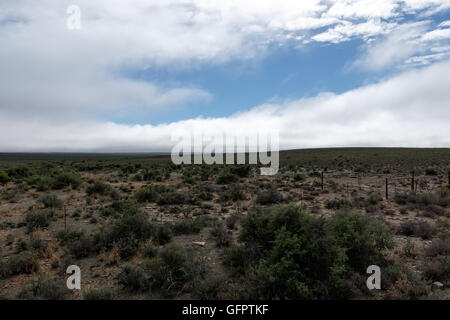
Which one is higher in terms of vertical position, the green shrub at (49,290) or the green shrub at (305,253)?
the green shrub at (305,253)

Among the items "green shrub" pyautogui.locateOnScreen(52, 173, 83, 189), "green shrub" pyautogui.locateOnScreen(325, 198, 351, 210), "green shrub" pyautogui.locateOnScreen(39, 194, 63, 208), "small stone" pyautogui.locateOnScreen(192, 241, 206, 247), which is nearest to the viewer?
"small stone" pyautogui.locateOnScreen(192, 241, 206, 247)

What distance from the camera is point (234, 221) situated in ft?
30.1

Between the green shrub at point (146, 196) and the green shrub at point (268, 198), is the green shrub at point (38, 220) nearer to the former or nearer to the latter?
the green shrub at point (146, 196)

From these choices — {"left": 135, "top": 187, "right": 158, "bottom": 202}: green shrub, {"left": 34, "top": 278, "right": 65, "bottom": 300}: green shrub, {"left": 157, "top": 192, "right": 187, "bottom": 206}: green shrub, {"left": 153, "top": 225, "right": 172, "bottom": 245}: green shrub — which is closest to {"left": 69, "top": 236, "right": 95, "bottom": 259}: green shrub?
{"left": 34, "top": 278, "right": 65, "bottom": 300}: green shrub

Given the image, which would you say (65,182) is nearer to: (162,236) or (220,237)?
(162,236)

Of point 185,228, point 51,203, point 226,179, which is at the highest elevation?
point 226,179

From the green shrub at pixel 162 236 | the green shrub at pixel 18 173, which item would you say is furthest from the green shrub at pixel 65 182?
the green shrub at pixel 162 236

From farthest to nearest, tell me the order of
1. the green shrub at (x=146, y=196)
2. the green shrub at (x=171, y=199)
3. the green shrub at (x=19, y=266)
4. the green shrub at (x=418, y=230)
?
1. the green shrub at (x=146, y=196)
2. the green shrub at (x=171, y=199)
3. the green shrub at (x=418, y=230)
4. the green shrub at (x=19, y=266)

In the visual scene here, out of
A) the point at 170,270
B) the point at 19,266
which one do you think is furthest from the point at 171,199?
the point at 170,270

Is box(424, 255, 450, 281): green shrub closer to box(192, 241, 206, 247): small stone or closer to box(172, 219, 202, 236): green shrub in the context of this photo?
box(192, 241, 206, 247): small stone

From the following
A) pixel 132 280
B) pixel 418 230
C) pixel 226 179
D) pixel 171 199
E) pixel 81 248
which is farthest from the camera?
pixel 226 179

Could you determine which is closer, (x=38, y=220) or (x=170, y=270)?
(x=170, y=270)

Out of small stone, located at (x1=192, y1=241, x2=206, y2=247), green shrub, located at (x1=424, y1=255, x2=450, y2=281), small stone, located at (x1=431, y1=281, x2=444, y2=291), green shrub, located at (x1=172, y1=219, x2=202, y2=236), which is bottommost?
small stone, located at (x1=192, y1=241, x2=206, y2=247)
